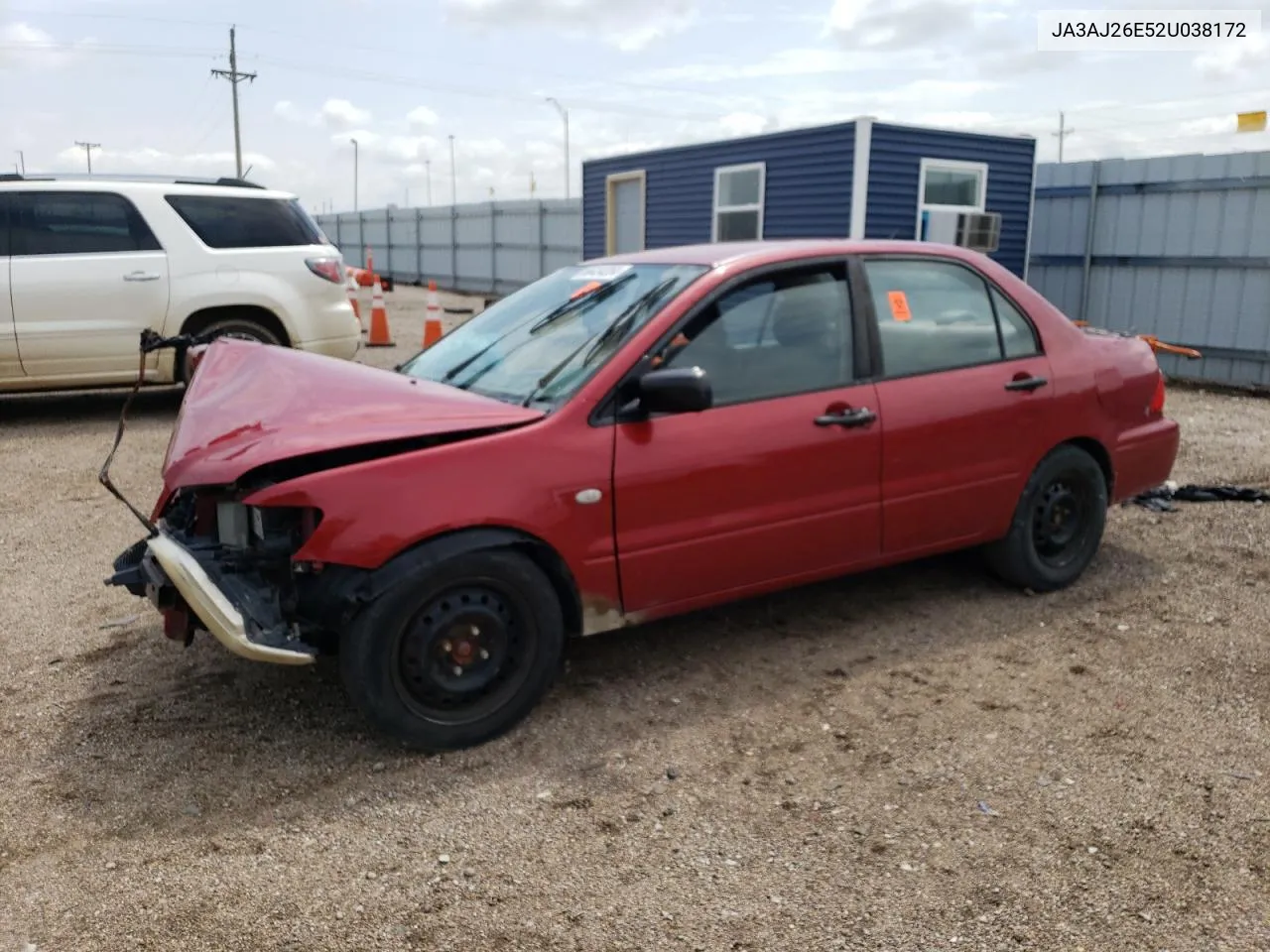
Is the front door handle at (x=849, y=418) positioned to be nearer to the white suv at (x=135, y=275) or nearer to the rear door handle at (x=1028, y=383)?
the rear door handle at (x=1028, y=383)

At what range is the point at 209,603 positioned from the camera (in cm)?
310

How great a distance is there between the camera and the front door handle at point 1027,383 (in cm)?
438

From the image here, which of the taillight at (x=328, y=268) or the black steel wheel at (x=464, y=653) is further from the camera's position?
the taillight at (x=328, y=268)

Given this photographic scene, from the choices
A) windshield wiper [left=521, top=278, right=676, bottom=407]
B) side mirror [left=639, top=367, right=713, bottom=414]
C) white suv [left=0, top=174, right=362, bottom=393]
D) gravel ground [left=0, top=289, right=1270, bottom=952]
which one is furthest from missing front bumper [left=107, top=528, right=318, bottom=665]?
white suv [left=0, top=174, right=362, bottom=393]

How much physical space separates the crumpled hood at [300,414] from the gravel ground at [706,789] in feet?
3.08

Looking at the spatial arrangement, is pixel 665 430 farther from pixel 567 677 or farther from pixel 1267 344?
pixel 1267 344

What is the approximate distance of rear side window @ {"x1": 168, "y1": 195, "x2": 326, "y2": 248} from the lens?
8.50 m

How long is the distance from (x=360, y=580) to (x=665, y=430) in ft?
3.66

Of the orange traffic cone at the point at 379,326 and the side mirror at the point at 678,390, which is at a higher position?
the side mirror at the point at 678,390

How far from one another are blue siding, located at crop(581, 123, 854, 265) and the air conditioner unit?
1235 mm

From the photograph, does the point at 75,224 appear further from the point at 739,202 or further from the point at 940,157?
the point at 940,157

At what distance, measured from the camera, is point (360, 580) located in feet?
10.3

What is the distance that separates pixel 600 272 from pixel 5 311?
589 cm

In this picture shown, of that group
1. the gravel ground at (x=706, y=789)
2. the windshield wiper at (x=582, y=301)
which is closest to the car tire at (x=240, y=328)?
the gravel ground at (x=706, y=789)
